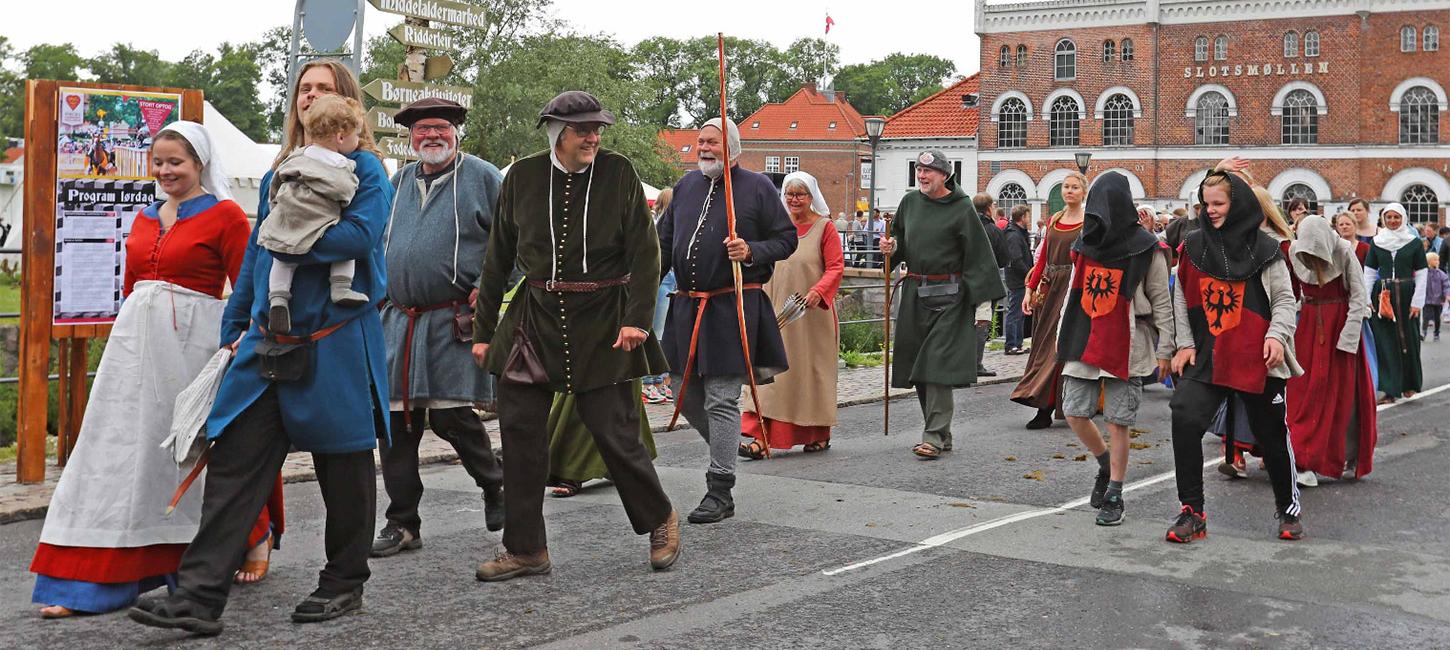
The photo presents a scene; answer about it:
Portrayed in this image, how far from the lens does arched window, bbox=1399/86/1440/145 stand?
5742 cm

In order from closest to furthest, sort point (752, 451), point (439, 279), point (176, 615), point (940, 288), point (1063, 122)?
1. point (176, 615)
2. point (439, 279)
3. point (752, 451)
4. point (940, 288)
5. point (1063, 122)

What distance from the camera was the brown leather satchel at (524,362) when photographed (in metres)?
6.06

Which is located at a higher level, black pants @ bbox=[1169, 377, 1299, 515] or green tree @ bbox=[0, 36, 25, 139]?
green tree @ bbox=[0, 36, 25, 139]

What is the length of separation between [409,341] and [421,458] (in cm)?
300

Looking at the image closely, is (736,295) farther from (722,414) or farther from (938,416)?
(938,416)

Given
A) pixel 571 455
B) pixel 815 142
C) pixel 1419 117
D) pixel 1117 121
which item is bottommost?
pixel 571 455

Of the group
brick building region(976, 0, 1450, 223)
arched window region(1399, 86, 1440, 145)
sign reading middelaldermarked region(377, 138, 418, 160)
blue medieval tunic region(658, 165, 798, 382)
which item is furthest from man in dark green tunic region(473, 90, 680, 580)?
arched window region(1399, 86, 1440, 145)

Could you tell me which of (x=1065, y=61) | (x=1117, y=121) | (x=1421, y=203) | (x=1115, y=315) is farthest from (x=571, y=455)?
(x=1065, y=61)

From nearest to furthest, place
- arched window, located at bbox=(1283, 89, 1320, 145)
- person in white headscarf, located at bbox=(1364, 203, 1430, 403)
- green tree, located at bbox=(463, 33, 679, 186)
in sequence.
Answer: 1. person in white headscarf, located at bbox=(1364, 203, 1430, 403)
2. green tree, located at bbox=(463, 33, 679, 186)
3. arched window, located at bbox=(1283, 89, 1320, 145)

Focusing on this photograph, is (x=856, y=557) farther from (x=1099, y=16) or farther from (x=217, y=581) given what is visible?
(x=1099, y=16)

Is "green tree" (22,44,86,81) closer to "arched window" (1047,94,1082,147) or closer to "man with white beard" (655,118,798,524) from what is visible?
"arched window" (1047,94,1082,147)

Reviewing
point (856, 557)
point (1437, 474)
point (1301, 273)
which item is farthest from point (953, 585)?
point (1437, 474)

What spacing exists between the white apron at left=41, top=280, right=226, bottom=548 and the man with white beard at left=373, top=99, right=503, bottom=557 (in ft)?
4.00

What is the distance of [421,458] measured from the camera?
9.55 metres
